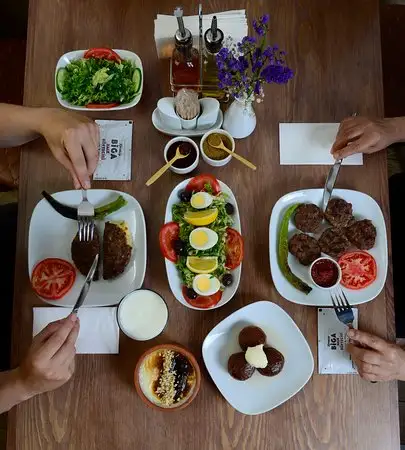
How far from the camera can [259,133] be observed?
172 cm

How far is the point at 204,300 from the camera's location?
5.18ft

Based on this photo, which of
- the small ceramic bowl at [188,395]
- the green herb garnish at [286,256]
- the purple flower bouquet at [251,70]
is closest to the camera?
the purple flower bouquet at [251,70]

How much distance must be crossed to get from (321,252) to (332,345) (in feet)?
1.04

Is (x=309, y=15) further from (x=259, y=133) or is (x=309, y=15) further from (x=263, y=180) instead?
(x=263, y=180)

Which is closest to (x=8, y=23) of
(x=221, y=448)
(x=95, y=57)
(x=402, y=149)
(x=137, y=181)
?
(x=95, y=57)

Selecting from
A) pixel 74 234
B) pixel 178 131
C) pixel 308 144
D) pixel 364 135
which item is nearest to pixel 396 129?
pixel 364 135

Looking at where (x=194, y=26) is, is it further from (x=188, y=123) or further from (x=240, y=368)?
(x=240, y=368)

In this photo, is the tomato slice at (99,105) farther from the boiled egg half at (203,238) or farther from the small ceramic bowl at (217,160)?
the boiled egg half at (203,238)

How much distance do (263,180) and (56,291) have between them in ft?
2.67

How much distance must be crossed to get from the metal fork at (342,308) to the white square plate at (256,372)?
0.15 metres

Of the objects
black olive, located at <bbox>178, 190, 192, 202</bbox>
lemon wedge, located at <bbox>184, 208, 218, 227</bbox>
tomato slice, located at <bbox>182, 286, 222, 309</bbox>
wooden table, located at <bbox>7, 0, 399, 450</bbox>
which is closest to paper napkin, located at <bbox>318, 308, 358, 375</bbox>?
wooden table, located at <bbox>7, 0, 399, 450</bbox>

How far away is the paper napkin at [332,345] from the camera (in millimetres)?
1588

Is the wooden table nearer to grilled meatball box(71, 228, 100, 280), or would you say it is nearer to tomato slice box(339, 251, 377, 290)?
tomato slice box(339, 251, 377, 290)

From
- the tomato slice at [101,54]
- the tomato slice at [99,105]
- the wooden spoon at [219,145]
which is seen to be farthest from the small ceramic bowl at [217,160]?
the tomato slice at [101,54]
